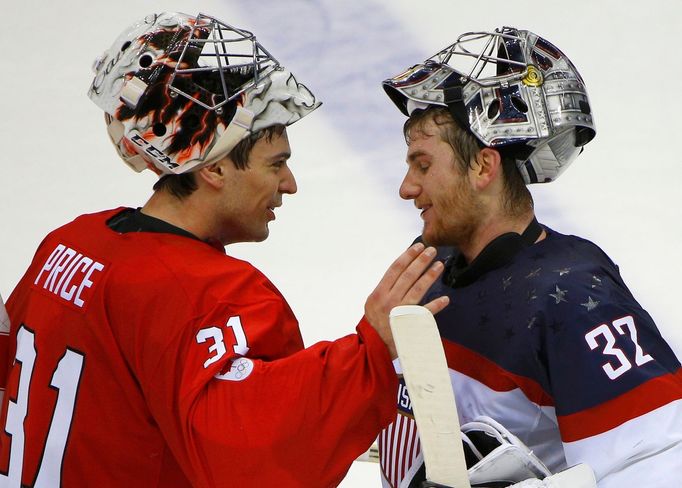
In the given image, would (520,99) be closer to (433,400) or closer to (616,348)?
(616,348)

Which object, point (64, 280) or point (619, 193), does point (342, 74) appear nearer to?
point (619, 193)

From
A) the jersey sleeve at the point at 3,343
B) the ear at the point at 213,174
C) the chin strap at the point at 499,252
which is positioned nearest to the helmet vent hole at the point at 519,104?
the chin strap at the point at 499,252

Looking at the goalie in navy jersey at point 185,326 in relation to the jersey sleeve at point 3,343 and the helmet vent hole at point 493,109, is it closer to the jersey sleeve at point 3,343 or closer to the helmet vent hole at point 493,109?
the jersey sleeve at point 3,343

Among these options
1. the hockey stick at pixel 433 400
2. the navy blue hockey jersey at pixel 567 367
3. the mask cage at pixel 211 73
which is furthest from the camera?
the mask cage at pixel 211 73

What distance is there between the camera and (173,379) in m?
1.78

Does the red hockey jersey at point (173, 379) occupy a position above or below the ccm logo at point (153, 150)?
below

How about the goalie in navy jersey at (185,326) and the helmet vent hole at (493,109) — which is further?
the helmet vent hole at (493,109)

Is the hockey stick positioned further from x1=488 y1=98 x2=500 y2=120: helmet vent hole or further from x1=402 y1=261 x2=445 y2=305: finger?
x1=488 y1=98 x2=500 y2=120: helmet vent hole

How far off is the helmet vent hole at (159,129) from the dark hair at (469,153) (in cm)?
48

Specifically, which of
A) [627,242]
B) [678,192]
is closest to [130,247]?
[627,242]

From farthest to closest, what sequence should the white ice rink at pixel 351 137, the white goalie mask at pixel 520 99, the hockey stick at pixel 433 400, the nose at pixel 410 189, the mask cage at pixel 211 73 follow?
1. the white ice rink at pixel 351 137
2. the nose at pixel 410 189
3. the white goalie mask at pixel 520 99
4. the mask cage at pixel 211 73
5. the hockey stick at pixel 433 400

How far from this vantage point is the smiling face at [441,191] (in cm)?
212

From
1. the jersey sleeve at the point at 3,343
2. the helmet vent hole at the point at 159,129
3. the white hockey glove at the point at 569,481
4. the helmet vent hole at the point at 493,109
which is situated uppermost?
the helmet vent hole at the point at 159,129

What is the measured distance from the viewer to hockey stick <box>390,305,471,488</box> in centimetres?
167
